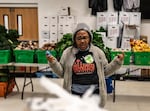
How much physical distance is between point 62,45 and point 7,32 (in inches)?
47.0

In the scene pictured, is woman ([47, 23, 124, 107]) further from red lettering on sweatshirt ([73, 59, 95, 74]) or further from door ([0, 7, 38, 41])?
door ([0, 7, 38, 41])

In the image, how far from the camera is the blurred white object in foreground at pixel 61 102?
2.22ft

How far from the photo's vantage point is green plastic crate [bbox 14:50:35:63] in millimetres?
5020

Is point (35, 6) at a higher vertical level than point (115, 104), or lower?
higher

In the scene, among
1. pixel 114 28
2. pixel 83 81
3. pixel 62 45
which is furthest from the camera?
pixel 114 28

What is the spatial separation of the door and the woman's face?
16.4 ft

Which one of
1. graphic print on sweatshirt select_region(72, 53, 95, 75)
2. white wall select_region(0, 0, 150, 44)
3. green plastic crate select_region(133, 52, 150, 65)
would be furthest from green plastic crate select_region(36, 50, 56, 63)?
graphic print on sweatshirt select_region(72, 53, 95, 75)

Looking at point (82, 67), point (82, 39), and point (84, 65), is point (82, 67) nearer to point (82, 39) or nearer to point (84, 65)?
point (84, 65)

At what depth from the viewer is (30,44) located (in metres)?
5.28

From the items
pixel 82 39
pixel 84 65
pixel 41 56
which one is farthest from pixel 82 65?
pixel 41 56

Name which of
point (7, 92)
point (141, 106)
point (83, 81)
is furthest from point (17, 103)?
point (83, 81)

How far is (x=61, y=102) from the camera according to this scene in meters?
0.69

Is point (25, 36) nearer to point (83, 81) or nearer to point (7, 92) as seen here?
point (7, 92)

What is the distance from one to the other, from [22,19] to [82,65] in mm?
5129
